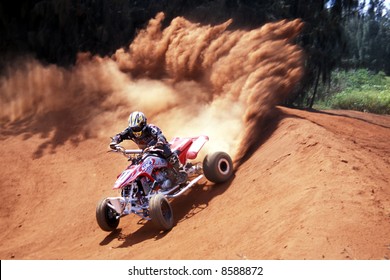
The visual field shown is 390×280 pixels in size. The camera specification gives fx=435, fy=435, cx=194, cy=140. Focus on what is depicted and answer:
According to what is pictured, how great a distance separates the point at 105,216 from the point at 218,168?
7.44 feet

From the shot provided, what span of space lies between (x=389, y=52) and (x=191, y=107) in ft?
34.7

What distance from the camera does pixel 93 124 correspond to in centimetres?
1420

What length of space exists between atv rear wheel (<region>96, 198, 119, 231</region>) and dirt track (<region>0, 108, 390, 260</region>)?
245 mm

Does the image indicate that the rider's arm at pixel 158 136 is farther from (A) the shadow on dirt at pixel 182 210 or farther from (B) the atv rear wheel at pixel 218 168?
(A) the shadow on dirt at pixel 182 210

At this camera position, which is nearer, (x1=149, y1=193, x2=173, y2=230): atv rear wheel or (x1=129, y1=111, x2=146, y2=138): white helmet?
(x1=149, y1=193, x2=173, y2=230): atv rear wheel

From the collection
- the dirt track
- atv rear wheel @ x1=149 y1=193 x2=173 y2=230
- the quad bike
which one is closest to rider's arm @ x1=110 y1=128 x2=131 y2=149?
the quad bike

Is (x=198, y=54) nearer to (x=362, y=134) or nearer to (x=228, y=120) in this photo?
(x=228, y=120)

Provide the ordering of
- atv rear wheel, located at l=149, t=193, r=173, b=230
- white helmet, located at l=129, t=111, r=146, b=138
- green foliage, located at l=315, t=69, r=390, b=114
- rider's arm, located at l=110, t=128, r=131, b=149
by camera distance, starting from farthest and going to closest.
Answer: green foliage, located at l=315, t=69, r=390, b=114, rider's arm, located at l=110, t=128, r=131, b=149, white helmet, located at l=129, t=111, r=146, b=138, atv rear wheel, located at l=149, t=193, r=173, b=230

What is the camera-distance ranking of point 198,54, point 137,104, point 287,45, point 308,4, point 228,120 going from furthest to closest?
1. point 308,4
2. point 137,104
3. point 198,54
4. point 287,45
5. point 228,120

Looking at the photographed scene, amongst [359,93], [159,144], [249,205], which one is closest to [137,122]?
[159,144]

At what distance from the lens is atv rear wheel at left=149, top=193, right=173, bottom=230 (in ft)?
22.9

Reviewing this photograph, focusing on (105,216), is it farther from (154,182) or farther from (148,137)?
(148,137)

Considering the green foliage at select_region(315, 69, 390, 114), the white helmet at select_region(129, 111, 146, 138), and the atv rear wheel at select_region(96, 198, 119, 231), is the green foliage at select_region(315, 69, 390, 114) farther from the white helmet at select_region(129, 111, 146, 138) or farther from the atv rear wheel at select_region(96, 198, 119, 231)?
the atv rear wheel at select_region(96, 198, 119, 231)

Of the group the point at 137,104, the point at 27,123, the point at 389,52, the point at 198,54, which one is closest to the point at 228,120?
A: the point at 198,54
